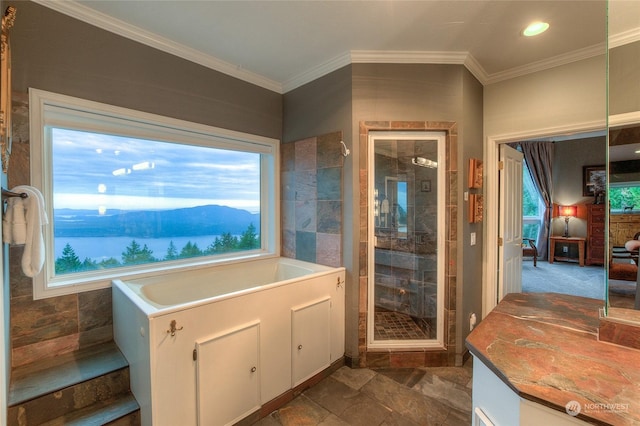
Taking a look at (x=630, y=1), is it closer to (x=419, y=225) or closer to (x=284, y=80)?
(x=419, y=225)

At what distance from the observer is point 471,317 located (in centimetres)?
254

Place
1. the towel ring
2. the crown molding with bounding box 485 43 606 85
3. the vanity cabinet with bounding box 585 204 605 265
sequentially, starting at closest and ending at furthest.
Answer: the towel ring
the crown molding with bounding box 485 43 606 85
the vanity cabinet with bounding box 585 204 605 265

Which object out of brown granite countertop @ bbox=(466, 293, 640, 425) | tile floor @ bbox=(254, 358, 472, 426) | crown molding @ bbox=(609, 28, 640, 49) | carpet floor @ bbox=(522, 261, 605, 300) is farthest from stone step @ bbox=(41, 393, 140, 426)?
carpet floor @ bbox=(522, 261, 605, 300)

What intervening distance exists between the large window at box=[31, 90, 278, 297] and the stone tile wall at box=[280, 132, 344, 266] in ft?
0.59

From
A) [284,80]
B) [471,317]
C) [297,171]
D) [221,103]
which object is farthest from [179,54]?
[471,317]

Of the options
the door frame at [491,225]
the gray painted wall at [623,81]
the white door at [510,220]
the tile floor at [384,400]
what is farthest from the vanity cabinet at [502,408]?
the white door at [510,220]

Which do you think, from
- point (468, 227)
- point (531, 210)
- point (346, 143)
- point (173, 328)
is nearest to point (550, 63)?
point (468, 227)

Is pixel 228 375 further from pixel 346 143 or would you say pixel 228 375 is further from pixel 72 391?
pixel 346 143

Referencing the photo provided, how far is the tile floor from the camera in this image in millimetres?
1796

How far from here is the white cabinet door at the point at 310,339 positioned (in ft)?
6.66

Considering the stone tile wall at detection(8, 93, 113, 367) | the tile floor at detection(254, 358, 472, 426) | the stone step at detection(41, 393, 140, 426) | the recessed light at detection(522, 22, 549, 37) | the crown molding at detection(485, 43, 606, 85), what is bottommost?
the tile floor at detection(254, 358, 472, 426)

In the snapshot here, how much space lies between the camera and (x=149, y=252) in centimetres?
233

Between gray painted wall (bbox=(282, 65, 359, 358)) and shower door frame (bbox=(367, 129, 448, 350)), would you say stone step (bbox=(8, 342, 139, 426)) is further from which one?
shower door frame (bbox=(367, 129, 448, 350))

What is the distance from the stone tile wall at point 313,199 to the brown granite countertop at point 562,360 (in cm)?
144
